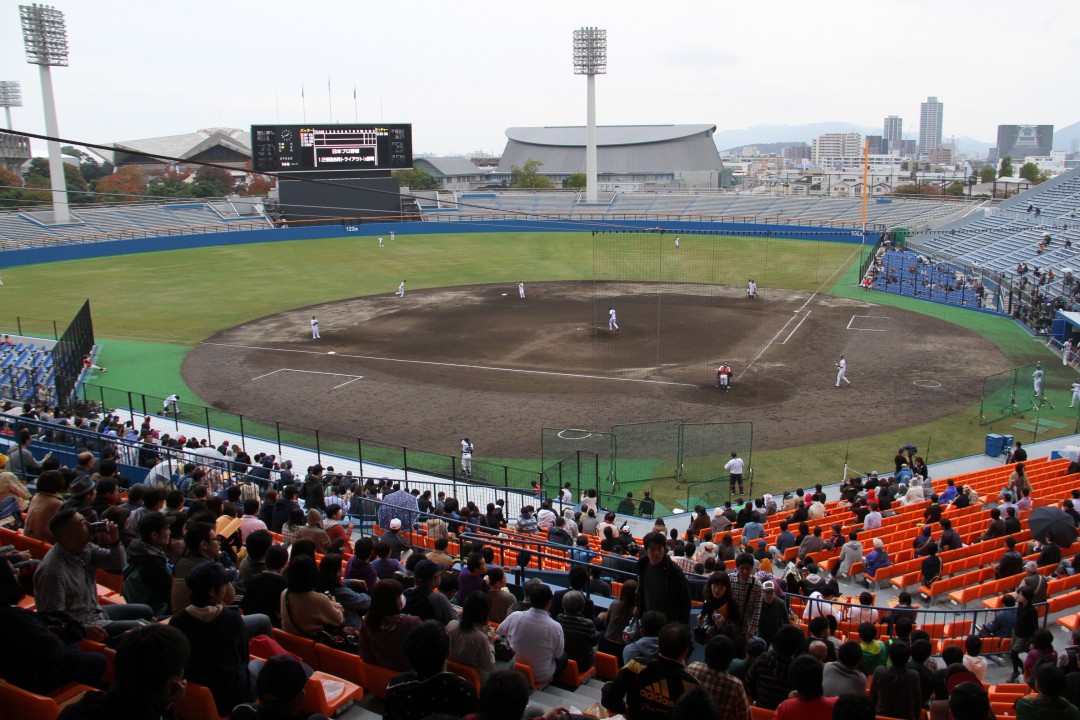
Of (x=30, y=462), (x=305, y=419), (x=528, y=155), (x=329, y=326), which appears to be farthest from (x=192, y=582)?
(x=528, y=155)

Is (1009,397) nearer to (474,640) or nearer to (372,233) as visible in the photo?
(474,640)

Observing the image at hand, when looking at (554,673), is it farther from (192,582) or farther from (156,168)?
(156,168)

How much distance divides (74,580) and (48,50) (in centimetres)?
7806

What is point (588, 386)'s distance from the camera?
2777 cm

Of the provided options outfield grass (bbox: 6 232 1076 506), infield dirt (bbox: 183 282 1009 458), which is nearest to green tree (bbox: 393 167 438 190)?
outfield grass (bbox: 6 232 1076 506)

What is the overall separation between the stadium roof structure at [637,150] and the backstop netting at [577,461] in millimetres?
123901

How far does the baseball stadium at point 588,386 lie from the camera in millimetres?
11688

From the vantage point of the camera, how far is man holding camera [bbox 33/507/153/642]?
5.92 metres

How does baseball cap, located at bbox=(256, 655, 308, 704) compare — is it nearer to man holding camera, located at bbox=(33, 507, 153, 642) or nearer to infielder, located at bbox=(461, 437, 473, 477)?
man holding camera, located at bbox=(33, 507, 153, 642)

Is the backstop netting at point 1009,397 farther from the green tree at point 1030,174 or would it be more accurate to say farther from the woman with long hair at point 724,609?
the green tree at point 1030,174

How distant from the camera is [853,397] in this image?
86.5 feet

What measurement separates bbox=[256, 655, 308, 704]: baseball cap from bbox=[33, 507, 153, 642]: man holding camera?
6.05ft

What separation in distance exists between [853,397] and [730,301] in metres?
18.8

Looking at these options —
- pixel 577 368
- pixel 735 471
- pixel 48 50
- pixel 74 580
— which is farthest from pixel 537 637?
pixel 48 50
